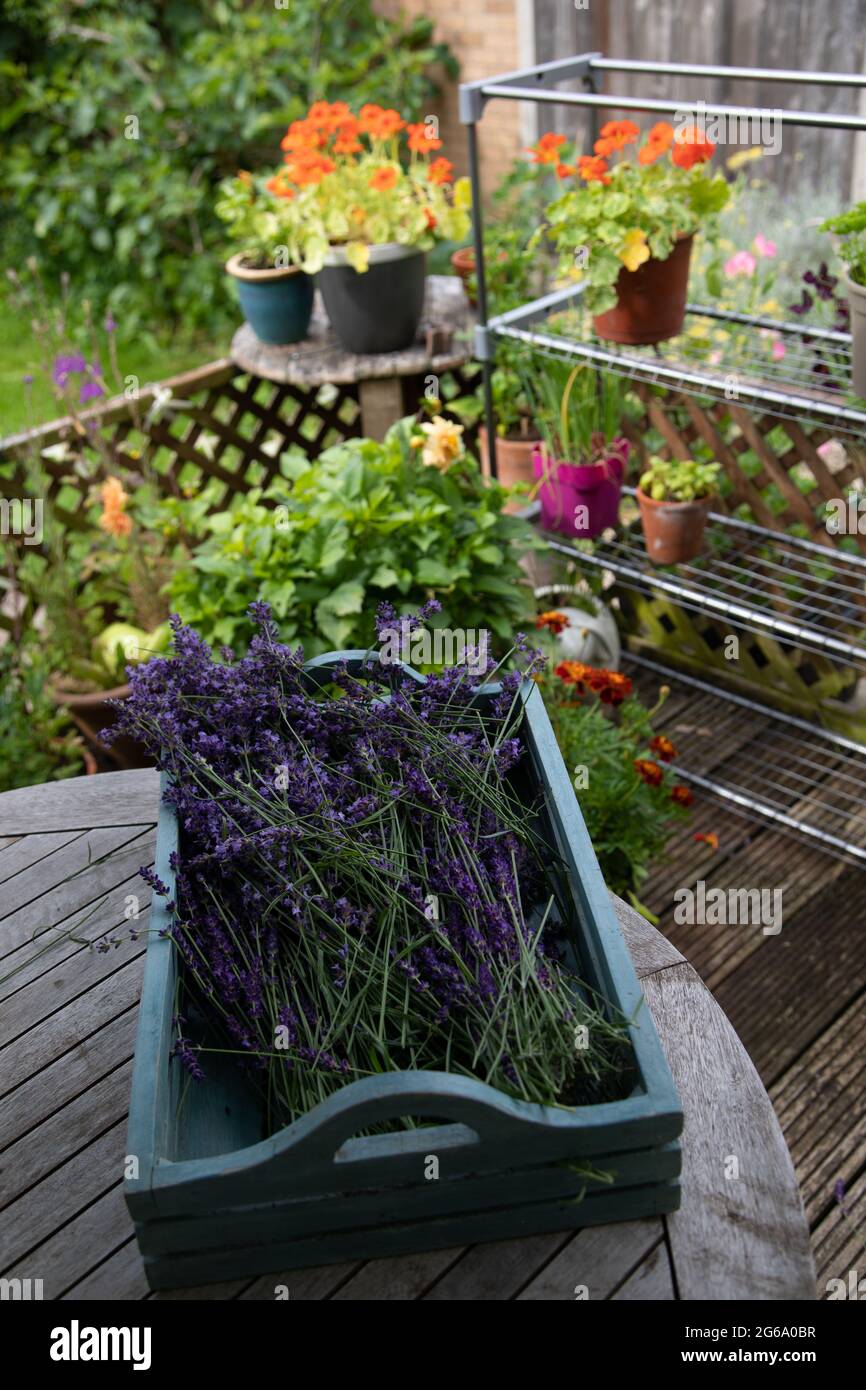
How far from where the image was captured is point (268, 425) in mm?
3752

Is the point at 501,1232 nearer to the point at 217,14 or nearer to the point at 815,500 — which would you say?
the point at 815,500

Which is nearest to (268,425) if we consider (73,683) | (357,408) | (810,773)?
(357,408)

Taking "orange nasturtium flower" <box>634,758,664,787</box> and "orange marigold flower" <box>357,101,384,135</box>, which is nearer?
"orange nasturtium flower" <box>634,758,664,787</box>

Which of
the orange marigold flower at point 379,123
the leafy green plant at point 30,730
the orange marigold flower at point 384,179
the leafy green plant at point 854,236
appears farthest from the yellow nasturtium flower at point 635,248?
the leafy green plant at point 30,730

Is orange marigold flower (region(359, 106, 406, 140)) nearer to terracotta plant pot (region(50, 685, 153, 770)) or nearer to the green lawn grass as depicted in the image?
terracotta plant pot (region(50, 685, 153, 770))

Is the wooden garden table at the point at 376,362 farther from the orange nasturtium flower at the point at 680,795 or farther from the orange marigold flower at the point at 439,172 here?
the orange nasturtium flower at the point at 680,795

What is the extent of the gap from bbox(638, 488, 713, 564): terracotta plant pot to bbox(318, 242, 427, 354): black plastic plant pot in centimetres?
A: 89

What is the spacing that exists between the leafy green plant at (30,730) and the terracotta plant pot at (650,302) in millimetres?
1558

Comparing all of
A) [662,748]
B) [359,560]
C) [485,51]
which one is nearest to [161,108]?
[485,51]

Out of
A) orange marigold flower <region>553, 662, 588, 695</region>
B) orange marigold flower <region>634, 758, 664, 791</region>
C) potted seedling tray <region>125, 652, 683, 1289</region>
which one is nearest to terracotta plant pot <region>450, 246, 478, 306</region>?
orange marigold flower <region>553, 662, 588, 695</region>

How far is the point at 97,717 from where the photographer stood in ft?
10.1

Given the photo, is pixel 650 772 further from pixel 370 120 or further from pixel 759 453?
pixel 370 120

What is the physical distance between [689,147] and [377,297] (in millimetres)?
1068

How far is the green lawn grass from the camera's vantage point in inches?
202
